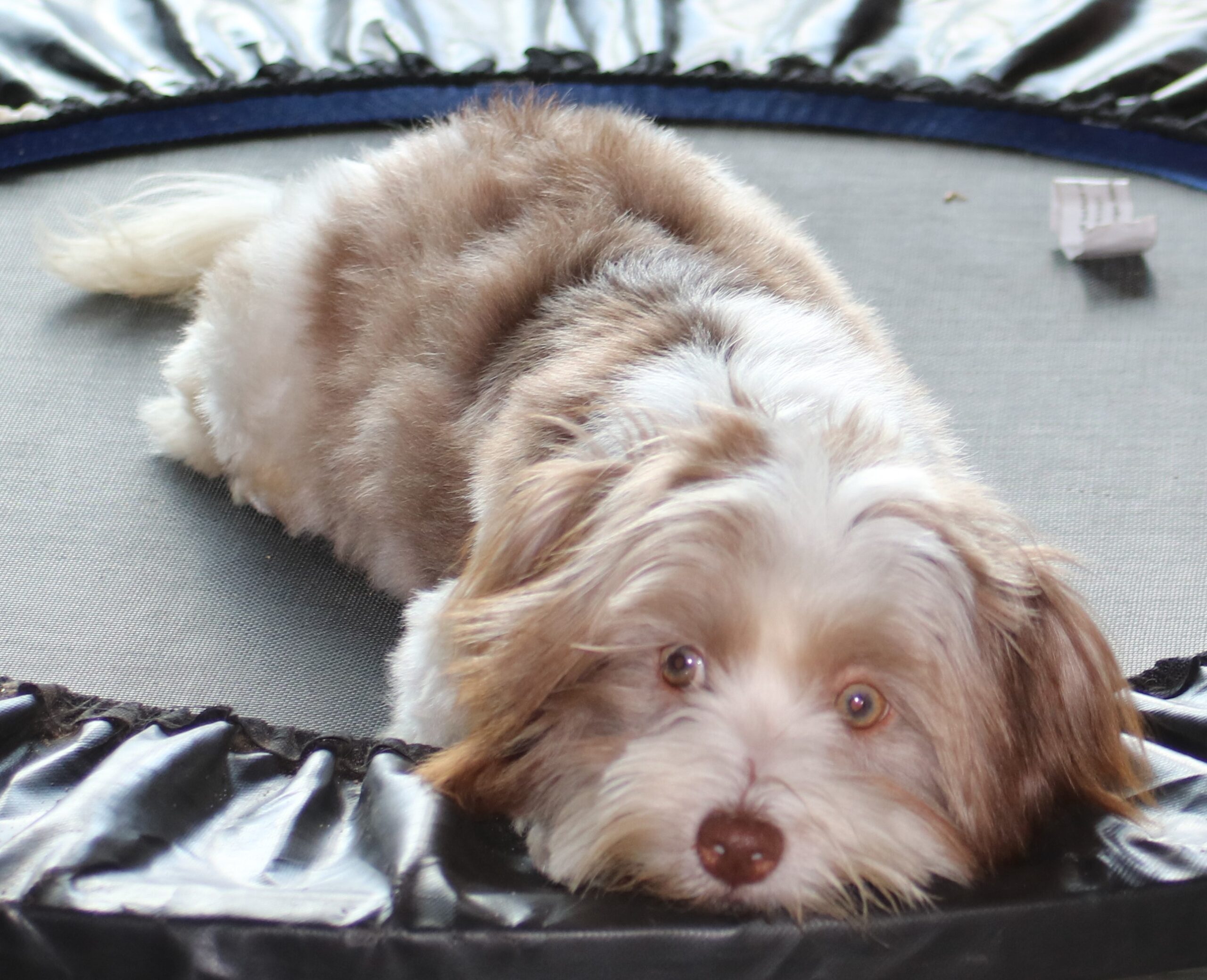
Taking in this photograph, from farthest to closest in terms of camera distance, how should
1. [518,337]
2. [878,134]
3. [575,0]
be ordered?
[575,0]
[878,134]
[518,337]

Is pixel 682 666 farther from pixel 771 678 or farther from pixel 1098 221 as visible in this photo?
pixel 1098 221

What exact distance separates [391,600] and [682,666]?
124 cm

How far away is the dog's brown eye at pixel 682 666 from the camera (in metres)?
1.85

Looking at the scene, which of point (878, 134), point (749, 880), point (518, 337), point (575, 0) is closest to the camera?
point (749, 880)

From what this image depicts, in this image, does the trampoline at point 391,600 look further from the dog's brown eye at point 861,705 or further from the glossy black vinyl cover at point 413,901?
the dog's brown eye at point 861,705

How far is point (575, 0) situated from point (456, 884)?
429 centimetres

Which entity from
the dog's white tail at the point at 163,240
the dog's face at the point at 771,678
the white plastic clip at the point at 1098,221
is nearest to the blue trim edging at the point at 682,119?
the white plastic clip at the point at 1098,221

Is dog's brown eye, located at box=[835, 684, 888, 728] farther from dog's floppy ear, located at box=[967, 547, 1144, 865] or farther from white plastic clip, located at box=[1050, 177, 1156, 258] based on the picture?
white plastic clip, located at box=[1050, 177, 1156, 258]

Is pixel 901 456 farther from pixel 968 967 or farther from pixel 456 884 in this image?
pixel 456 884

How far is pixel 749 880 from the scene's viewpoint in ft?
5.70

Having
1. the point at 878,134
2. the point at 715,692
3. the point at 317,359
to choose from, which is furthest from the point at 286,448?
the point at 878,134

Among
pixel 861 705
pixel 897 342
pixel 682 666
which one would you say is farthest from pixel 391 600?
pixel 897 342

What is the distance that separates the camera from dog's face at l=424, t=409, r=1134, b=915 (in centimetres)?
176

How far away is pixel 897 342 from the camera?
3928mm
